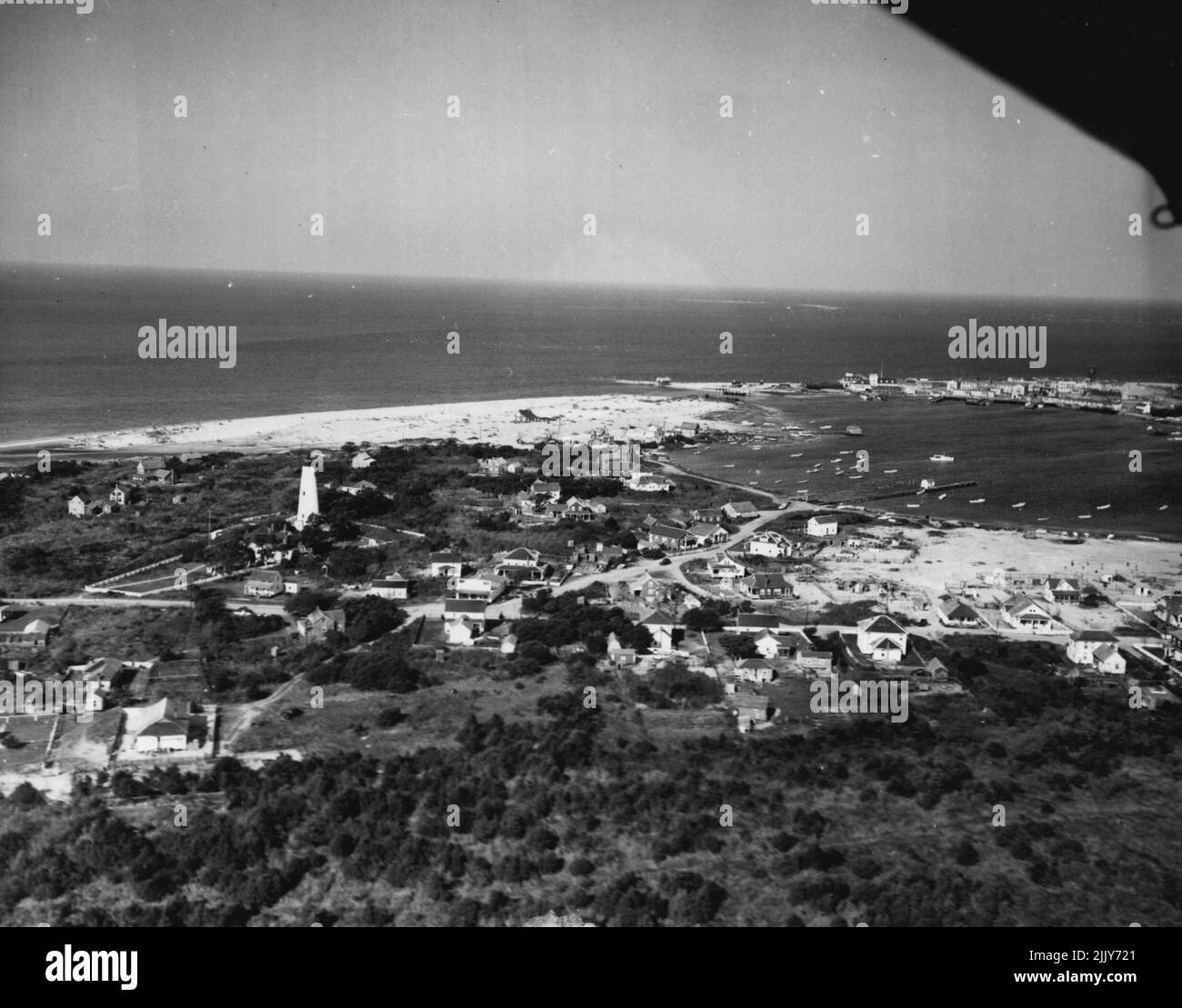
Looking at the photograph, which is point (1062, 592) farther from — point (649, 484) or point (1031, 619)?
point (649, 484)

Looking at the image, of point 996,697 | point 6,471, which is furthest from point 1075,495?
point 6,471

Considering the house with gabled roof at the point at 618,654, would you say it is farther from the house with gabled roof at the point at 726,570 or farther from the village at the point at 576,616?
the house with gabled roof at the point at 726,570

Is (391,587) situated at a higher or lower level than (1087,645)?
higher

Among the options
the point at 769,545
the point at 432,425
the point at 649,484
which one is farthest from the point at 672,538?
the point at 432,425

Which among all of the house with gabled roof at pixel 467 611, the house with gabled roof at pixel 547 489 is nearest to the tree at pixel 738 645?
the house with gabled roof at pixel 467 611

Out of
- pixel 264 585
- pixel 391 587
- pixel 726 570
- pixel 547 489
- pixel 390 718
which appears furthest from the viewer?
pixel 547 489

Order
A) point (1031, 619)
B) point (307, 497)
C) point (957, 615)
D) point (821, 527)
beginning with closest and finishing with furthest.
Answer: point (1031, 619) < point (957, 615) < point (307, 497) < point (821, 527)

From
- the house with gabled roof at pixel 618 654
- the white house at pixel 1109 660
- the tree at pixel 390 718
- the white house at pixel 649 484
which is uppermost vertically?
the white house at pixel 649 484
